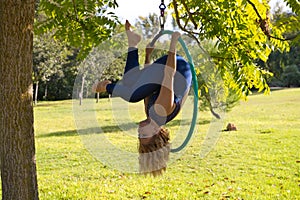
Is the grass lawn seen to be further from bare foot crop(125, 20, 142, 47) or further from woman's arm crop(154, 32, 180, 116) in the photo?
bare foot crop(125, 20, 142, 47)

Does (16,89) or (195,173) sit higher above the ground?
(16,89)

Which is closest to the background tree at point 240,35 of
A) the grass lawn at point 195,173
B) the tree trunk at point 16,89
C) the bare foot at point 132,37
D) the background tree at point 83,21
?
the bare foot at point 132,37

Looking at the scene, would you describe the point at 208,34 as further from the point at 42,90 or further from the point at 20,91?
the point at 42,90

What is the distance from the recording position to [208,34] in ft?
9.66

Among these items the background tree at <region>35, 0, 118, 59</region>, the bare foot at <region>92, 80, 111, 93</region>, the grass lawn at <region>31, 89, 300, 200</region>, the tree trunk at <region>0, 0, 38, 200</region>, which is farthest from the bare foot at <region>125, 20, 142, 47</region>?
the grass lawn at <region>31, 89, 300, 200</region>

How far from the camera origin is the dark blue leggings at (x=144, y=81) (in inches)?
95.9

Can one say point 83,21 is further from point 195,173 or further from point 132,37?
point 195,173

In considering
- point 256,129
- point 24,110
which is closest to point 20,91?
point 24,110

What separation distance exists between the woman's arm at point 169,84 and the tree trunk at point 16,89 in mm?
842

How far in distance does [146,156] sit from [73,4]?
1273 mm

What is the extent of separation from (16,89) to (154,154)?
3.12 feet

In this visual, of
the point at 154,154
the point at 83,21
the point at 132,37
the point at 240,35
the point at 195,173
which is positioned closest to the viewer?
the point at 154,154

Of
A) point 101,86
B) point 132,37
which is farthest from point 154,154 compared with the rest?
point 132,37

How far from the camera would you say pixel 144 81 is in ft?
8.11
